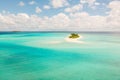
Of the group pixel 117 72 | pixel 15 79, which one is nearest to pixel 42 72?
pixel 15 79

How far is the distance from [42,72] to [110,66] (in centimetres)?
419

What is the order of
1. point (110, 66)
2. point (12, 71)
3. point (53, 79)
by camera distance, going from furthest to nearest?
point (110, 66) → point (12, 71) → point (53, 79)

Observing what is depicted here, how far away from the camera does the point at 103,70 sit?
8.69 metres

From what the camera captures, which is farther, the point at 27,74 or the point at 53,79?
the point at 27,74

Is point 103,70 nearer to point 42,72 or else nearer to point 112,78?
point 112,78

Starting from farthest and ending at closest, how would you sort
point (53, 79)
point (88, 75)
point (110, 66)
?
1. point (110, 66)
2. point (88, 75)
3. point (53, 79)

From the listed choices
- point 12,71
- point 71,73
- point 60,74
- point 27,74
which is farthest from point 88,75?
point 12,71

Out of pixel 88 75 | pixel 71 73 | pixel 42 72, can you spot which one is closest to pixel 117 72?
pixel 88 75

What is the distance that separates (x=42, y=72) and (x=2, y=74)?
2.06 m

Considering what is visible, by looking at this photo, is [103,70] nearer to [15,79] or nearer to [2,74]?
[15,79]

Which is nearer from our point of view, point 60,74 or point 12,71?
point 60,74

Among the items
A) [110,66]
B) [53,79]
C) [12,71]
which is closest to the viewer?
[53,79]

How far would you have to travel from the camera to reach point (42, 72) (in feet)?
27.3

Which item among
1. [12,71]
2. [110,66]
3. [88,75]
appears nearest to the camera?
[88,75]
